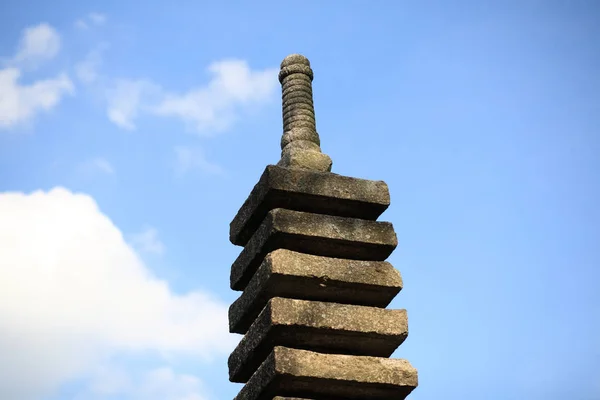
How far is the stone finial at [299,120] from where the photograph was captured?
8578 millimetres

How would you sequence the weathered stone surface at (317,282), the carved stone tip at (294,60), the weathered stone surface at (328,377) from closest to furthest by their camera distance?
the weathered stone surface at (328,377) → the weathered stone surface at (317,282) → the carved stone tip at (294,60)

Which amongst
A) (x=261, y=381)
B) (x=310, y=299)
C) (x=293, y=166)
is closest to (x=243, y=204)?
(x=293, y=166)

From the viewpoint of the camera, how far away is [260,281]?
307 inches

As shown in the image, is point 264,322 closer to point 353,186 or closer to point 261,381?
point 261,381

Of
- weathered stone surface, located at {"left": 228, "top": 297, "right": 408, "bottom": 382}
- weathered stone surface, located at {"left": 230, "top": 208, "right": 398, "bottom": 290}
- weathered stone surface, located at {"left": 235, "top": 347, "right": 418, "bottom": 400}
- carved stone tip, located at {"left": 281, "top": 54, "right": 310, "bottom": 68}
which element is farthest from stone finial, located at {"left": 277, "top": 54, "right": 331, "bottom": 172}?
weathered stone surface, located at {"left": 235, "top": 347, "right": 418, "bottom": 400}

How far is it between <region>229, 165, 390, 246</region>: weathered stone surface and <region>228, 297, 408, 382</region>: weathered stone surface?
103 cm

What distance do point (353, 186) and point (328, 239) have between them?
2.16 ft

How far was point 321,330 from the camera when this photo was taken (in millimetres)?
7586

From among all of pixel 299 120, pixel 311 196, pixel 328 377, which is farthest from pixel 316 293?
pixel 299 120

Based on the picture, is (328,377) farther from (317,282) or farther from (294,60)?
(294,60)

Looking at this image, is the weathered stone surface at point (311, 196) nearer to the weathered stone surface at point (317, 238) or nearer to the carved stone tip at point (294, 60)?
the weathered stone surface at point (317, 238)

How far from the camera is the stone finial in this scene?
8578mm

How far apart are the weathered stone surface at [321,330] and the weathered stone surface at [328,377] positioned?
19 cm

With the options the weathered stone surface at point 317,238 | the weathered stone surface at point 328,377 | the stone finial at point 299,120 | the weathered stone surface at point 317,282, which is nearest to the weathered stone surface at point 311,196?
the weathered stone surface at point 317,238
